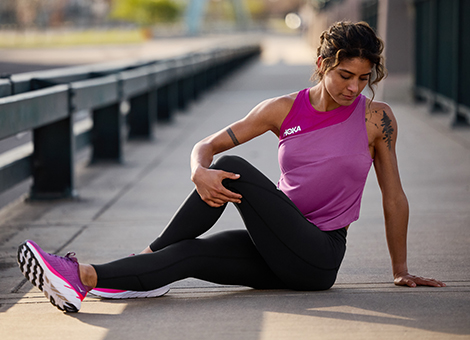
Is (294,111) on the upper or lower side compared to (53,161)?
upper

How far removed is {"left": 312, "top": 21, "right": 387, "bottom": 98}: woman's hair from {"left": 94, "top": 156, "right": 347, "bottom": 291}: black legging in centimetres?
66

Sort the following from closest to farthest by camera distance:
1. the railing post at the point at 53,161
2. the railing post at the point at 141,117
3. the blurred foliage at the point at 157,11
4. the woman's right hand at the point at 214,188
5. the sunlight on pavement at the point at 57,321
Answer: the sunlight on pavement at the point at 57,321 → the woman's right hand at the point at 214,188 → the railing post at the point at 53,161 → the railing post at the point at 141,117 → the blurred foliage at the point at 157,11

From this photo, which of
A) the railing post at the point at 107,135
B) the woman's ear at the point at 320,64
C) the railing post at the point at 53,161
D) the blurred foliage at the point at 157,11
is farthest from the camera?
the blurred foliage at the point at 157,11

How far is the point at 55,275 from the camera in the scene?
3.06 m

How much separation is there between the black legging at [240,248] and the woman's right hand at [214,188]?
48 millimetres

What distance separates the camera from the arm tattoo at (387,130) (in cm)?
340

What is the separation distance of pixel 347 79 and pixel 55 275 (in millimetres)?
1615

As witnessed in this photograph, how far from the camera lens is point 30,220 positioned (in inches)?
210

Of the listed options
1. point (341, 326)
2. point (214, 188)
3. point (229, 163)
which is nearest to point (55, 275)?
point (214, 188)

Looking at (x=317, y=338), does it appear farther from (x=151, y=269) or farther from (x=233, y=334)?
(x=151, y=269)

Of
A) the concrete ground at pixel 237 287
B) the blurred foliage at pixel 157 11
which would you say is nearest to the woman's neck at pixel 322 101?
the concrete ground at pixel 237 287

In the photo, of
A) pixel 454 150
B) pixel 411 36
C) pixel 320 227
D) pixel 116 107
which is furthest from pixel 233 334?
pixel 411 36

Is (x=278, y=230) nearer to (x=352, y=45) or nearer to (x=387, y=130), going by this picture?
(x=387, y=130)

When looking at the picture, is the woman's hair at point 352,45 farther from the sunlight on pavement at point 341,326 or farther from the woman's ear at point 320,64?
the sunlight on pavement at point 341,326
